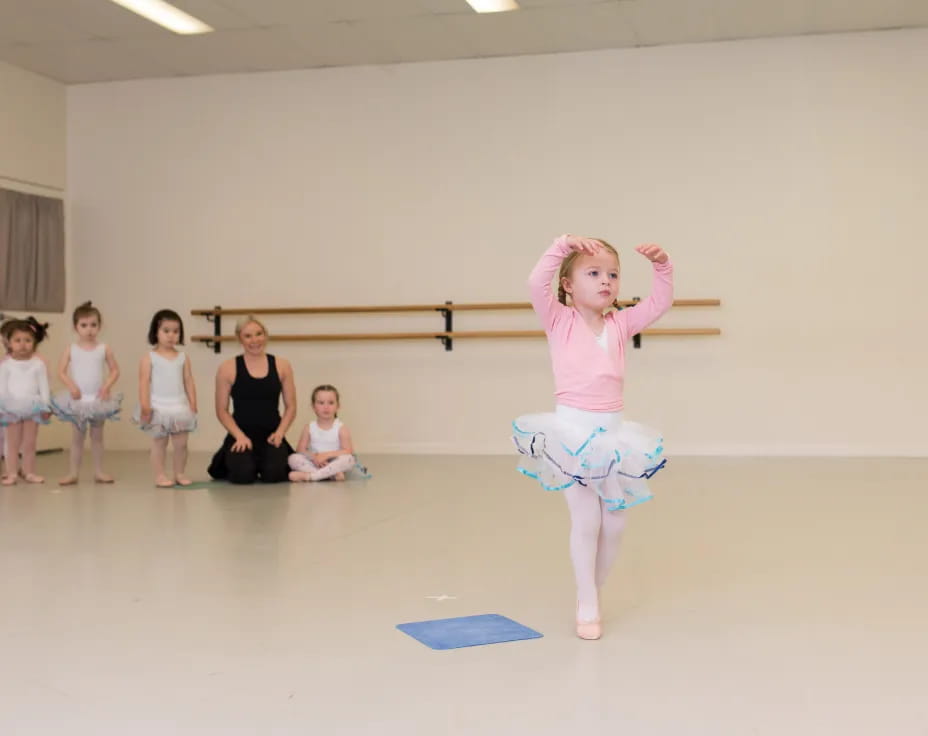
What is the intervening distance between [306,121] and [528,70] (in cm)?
164

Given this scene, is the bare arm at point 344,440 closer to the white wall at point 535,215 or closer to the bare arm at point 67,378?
the bare arm at point 67,378

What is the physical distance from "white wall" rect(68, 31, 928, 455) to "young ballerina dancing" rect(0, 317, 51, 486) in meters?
2.24

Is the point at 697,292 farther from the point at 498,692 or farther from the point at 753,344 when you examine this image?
the point at 498,692

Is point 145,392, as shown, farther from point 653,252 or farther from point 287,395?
point 653,252

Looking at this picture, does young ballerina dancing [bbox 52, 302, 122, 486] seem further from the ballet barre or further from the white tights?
the white tights

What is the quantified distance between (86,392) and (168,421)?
573mm

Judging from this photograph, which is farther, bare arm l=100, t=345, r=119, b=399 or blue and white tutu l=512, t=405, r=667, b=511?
bare arm l=100, t=345, r=119, b=399

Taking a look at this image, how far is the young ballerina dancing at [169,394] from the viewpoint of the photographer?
19.0 feet

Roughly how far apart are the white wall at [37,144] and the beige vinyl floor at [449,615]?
142 inches

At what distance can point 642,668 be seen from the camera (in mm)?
2297

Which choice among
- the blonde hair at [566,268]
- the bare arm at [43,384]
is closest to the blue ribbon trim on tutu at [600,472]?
the blonde hair at [566,268]

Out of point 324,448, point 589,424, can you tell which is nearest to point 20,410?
point 324,448

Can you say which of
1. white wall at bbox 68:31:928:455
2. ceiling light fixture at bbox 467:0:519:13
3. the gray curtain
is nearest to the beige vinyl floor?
white wall at bbox 68:31:928:455

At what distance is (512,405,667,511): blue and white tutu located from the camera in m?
2.63
